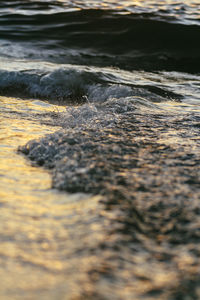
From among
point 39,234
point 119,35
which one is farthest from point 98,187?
point 119,35

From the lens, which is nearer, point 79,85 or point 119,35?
point 79,85

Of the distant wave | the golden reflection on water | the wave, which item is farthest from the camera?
the distant wave

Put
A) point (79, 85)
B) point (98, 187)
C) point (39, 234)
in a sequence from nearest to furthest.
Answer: point (39, 234)
point (98, 187)
point (79, 85)

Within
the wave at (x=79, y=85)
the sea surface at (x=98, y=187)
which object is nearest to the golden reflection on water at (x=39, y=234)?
the sea surface at (x=98, y=187)

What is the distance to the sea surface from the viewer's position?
1.31 meters

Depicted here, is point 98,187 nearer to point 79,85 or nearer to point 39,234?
point 39,234

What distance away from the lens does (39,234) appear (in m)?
1.52

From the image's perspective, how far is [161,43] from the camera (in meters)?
7.57

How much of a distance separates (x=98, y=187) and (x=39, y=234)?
1.58 ft

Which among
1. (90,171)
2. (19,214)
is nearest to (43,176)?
(90,171)

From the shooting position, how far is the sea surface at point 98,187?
1312 millimetres

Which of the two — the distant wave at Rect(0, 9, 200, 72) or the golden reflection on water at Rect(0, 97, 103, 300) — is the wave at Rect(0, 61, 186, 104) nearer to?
the distant wave at Rect(0, 9, 200, 72)

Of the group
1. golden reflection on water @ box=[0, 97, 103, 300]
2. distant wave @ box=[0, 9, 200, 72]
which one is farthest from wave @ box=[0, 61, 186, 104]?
golden reflection on water @ box=[0, 97, 103, 300]

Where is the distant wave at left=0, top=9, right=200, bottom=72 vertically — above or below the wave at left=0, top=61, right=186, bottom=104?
above
